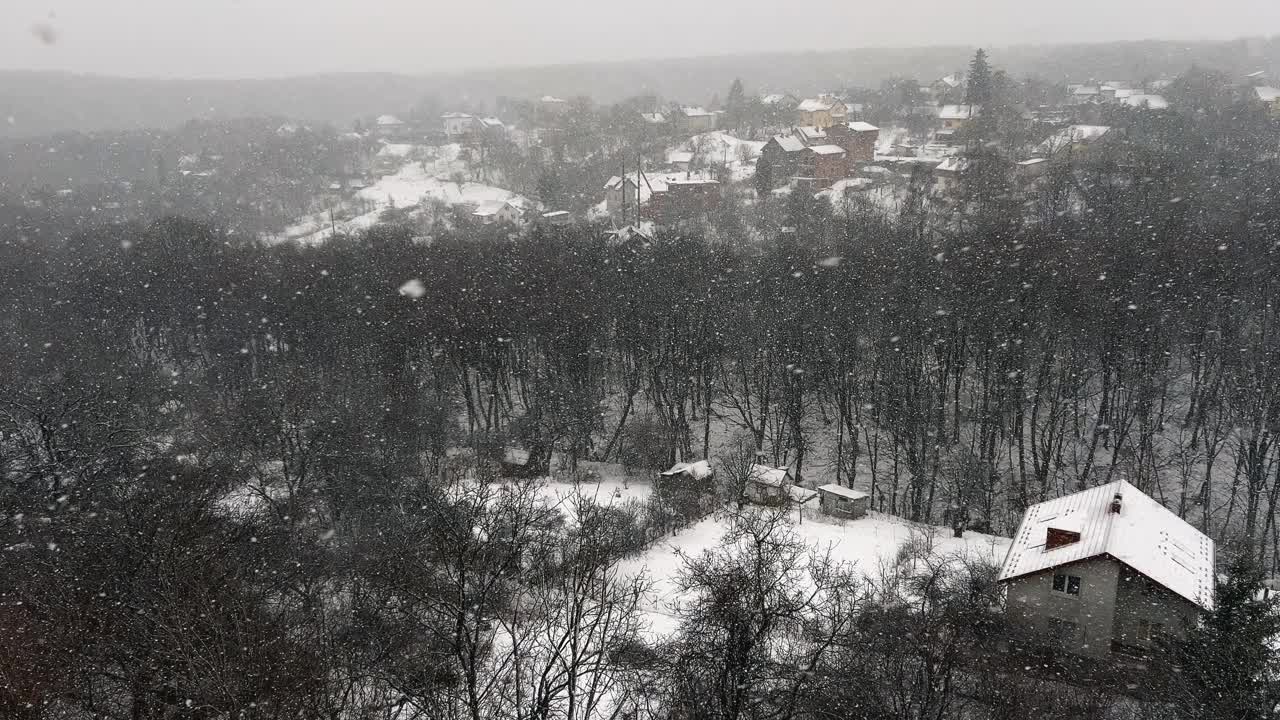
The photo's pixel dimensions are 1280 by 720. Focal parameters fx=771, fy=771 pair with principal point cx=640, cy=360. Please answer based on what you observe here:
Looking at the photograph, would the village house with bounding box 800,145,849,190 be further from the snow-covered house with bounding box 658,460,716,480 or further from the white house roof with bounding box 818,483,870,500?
the white house roof with bounding box 818,483,870,500

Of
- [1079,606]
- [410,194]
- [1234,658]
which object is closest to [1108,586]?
[1079,606]

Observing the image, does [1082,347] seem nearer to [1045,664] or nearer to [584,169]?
[1045,664]

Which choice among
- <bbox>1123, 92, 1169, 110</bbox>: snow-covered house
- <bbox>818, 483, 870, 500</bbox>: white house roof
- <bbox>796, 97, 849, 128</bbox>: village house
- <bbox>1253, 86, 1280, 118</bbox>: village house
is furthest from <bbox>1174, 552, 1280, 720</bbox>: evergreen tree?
<bbox>796, 97, 849, 128</bbox>: village house

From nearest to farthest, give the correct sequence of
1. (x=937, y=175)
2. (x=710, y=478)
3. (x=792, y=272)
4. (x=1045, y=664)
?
1. (x=1045, y=664)
2. (x=710, y=478)
3. (x=792, y=272)
4. (x=937, y=175)

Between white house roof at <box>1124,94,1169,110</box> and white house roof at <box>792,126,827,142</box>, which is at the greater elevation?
white house roof at <box>1124,94,1169,110</box>

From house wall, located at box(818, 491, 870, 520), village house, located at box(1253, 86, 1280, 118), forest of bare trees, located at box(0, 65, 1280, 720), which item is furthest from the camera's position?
village house, located at box(1253, 86, 1280, 118)

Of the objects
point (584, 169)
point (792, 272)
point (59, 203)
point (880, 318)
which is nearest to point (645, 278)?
point (792, 272)

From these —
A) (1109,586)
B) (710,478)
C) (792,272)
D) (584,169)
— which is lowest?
(710,478)
